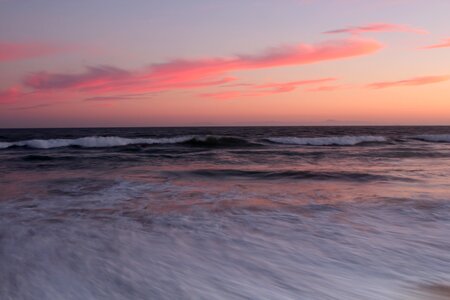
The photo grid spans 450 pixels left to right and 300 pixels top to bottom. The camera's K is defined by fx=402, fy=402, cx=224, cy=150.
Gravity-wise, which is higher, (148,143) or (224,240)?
(148,143)

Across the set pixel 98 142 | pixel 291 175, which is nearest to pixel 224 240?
pixel 291 175

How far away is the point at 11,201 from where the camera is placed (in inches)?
252

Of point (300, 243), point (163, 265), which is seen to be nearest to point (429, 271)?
point (300, 243)

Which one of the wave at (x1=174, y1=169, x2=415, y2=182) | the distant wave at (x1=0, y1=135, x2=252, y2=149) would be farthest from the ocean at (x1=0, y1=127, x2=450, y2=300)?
the distant wave at (x1=0, y1=135, x2=252, y2=149)

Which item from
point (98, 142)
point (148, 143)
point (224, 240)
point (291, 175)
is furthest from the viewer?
point (148, 143)

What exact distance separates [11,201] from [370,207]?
560 centimetres

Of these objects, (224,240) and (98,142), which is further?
(98,142)

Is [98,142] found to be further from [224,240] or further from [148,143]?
[224,240]

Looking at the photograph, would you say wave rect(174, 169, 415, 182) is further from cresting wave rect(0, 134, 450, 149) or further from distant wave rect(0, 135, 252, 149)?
distant wave rect(0, 135, 252, 149)

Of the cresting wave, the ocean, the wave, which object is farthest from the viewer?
the cresting wave

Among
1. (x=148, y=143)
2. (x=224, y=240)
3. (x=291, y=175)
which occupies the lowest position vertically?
(x=224, y=240)

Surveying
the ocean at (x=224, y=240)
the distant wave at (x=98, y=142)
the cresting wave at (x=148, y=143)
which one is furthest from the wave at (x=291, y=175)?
the distant wave at (x=98, y=142)

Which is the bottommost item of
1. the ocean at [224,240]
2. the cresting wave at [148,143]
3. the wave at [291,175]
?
the ocean at [224,240]

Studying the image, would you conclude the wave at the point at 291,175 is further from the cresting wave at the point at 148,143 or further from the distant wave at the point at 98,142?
the distant wave at the point at 98,142
